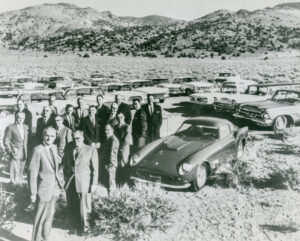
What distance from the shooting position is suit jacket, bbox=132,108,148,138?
7.77 m

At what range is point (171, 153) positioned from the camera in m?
7.07

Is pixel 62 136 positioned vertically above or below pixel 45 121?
below

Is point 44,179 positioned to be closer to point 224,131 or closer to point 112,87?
point 224,131

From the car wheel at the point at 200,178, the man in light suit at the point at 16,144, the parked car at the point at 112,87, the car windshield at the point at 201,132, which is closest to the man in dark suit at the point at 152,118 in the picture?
the car windshield at the point at 201,132

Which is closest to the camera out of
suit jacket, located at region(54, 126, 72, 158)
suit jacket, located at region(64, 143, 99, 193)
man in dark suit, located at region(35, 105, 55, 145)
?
suit jacket, located at region(64, 143, 99, 193)

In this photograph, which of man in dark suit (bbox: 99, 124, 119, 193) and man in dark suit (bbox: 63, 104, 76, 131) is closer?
man in dark suit (bbox: 99, 124, 119, 193)

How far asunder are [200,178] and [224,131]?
1.41 m

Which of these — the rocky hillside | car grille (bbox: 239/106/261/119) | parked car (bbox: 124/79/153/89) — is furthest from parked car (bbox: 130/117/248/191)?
the rocky hillside

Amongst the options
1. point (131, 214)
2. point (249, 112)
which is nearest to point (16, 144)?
point (131, 214)

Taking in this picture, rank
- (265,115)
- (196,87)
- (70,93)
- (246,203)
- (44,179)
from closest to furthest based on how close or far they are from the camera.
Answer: (44,179)
(246,203)
(265,115)
(70,93)
(196,87)

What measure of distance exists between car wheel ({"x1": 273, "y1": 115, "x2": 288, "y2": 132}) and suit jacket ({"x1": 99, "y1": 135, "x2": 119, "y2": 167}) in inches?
255

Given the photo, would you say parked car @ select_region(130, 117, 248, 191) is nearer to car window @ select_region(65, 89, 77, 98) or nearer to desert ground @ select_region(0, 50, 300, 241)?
desert ground @ select_region(0, 50, 300, 241)

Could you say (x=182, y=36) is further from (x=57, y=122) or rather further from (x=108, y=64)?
(x=57, y=122)

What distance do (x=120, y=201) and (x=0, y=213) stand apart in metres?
1.67
